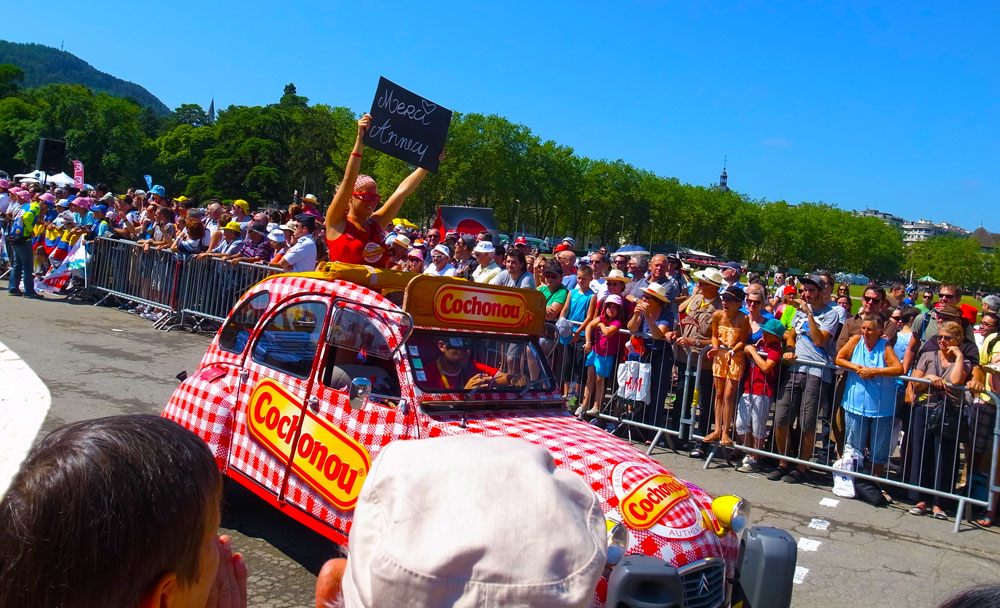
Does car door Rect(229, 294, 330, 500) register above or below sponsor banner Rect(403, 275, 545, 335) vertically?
below

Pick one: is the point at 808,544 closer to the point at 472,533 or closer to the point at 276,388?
the point at 276,388

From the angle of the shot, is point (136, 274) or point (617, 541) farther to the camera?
point (136, 274)

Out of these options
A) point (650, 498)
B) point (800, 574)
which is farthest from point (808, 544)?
point (650, 498)

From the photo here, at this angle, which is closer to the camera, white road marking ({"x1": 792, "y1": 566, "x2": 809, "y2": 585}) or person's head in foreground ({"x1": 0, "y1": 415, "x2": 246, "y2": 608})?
person's head in foreground ({"x1": 0, "y1": 415, "x2": 246, "y2": 608})

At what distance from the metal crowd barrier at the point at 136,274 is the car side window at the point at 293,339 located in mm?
9190

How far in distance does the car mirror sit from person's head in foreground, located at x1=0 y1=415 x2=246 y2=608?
9.87ft

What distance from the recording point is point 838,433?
803 cm

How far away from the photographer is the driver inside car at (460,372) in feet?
15.8

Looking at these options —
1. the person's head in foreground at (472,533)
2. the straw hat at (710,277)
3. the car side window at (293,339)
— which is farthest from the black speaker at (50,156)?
the person's head in foreground at (472,533)

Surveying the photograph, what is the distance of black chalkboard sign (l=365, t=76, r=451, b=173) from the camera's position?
265 inches

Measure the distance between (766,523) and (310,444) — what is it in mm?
3876

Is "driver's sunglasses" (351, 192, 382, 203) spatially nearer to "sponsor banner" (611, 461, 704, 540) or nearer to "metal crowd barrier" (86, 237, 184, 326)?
"sponsor banner" (611, 461, 704, 540)

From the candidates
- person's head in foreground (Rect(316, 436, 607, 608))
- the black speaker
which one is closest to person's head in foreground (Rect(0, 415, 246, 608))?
person's head in foreground (Rect(316, 436, 607, 608))

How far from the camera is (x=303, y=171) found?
296ft
